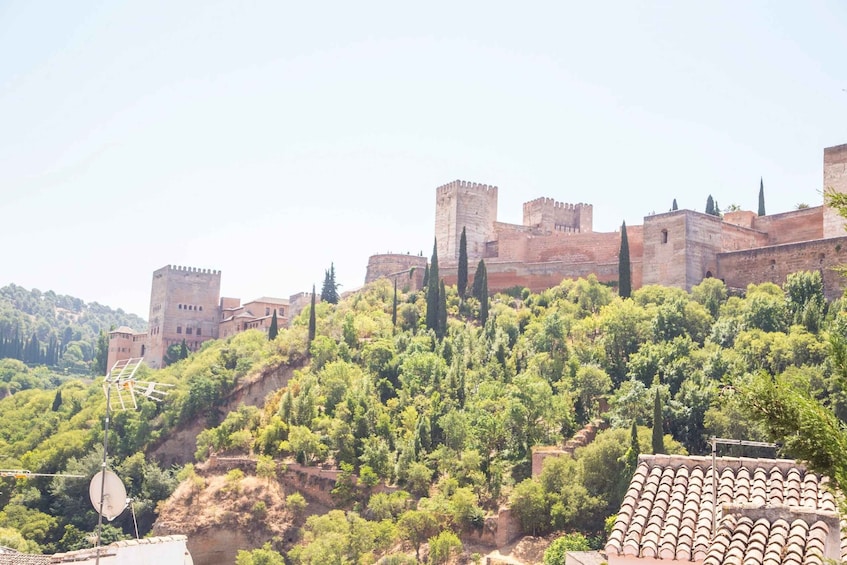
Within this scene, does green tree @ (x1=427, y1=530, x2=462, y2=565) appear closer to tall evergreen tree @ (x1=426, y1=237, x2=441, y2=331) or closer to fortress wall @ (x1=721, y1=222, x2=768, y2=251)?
tall evergreen tree @ (x1=426, y1=237, x2=441, y2=331)

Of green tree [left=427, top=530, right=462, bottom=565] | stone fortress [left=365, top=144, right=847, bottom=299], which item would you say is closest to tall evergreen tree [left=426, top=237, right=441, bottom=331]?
stone fortress [left=365, top=144, right=847, bottom=299]

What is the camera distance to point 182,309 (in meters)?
71.3

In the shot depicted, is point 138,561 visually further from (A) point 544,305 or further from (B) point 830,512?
(A) point 544,305

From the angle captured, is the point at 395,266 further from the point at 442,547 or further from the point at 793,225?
the point at 442,547

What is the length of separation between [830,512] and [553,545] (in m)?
20.9

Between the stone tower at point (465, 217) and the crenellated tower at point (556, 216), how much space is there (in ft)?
6.53

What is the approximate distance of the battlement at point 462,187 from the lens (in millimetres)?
59469

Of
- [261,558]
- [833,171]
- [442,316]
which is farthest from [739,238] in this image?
[261,558]

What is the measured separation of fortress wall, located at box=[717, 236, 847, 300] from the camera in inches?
1681

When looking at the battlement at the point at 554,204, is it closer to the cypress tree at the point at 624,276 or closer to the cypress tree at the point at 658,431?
the cypress tree at the point at 624,276

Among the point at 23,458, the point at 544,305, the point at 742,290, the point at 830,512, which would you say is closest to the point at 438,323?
the point at 544,305

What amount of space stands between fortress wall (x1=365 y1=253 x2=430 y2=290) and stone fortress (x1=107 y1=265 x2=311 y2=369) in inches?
348

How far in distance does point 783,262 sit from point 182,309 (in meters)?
39.3

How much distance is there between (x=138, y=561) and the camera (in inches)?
667
